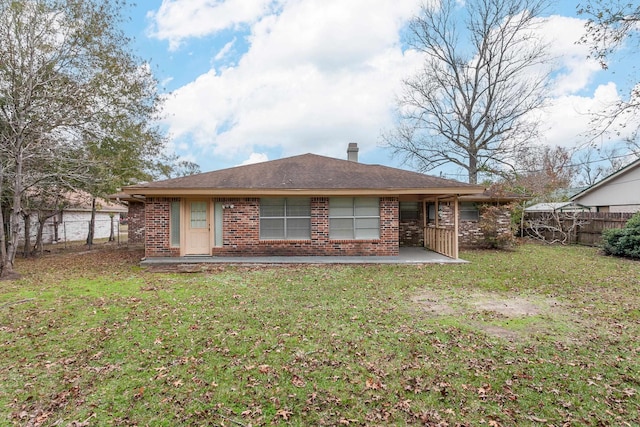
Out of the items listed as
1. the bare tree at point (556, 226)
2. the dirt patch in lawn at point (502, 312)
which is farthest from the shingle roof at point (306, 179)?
the bare tree at point (556, 226)

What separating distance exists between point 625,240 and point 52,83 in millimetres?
19242

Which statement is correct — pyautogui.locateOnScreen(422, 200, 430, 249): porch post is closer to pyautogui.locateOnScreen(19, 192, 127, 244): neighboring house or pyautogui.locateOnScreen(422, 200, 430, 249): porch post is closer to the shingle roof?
the shingle roof

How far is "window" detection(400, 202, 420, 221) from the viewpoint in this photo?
14570mm

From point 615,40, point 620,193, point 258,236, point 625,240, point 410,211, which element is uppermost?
point 615,40

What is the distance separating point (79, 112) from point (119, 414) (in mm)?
10963

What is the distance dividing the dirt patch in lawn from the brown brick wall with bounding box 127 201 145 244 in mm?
14050

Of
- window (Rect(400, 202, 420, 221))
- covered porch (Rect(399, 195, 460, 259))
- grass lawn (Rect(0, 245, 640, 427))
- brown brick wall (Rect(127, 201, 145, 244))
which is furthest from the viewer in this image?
brown brick wall (Rect(127, 201, 145, 244))

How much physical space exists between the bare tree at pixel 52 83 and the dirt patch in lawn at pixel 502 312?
33.2 ft

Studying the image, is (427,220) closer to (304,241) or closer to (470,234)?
(470,234)

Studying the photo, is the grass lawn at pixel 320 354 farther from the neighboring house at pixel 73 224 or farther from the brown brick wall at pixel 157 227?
the neighboring house at pixel 73 224

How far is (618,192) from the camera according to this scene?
1652cm

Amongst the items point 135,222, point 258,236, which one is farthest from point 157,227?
point 135,222

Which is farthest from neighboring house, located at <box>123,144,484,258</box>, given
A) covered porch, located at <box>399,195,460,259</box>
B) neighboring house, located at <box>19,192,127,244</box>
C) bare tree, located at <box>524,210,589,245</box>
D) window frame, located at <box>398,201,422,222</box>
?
bare tree, located at <box>524,210,589,245</box>

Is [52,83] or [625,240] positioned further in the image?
[625,240]
